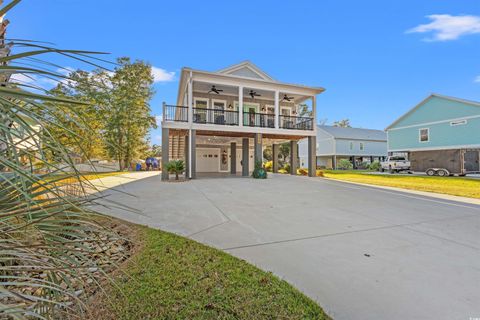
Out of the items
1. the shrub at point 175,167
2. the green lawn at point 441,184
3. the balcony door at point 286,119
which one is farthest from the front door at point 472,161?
the shrub at point 175,167

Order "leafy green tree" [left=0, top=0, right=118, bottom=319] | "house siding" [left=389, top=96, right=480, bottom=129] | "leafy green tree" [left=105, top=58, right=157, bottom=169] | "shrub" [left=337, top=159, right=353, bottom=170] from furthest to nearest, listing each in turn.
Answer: "shrub" [left=337, top=159, right=353, bottom=170], "leafy green tree" [left=105, top=58, right=157, bottom=169], "house siding" [left=389, top=96, right=480, bottom=129], "leafy green tree" [left=0, top=0, right=118, bottom=319]

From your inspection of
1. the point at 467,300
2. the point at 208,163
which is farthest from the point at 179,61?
the point at 467,300

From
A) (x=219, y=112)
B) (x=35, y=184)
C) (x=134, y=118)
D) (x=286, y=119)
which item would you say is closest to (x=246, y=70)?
(x=219, y=112)

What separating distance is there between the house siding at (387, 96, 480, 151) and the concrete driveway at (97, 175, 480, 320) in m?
16.0

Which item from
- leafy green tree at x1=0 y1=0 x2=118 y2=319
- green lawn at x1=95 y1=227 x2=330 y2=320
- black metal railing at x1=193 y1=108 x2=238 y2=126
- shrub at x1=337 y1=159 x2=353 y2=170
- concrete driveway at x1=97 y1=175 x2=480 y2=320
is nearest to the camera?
leafy green tree at x1=0 y1=0 x2=118 y2=319

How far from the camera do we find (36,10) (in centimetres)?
143

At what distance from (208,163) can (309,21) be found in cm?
1269

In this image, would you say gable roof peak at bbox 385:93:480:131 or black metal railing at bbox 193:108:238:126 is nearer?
black metal railing at bbox 193:108:238:126

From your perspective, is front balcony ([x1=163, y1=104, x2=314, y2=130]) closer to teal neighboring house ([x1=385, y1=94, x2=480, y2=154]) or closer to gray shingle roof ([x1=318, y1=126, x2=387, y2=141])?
teal neighboring house ([x1=385, y1=94, x2=480, y2=154])

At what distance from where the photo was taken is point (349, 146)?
96.8 ft

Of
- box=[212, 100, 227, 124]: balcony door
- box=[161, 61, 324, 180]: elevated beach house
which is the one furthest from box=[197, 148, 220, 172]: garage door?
box=[212, 100, 227, 124]: balcony door

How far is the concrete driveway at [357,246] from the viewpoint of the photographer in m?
1.93

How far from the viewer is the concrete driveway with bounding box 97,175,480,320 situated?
1.93 meters

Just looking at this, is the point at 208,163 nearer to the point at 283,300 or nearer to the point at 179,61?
the point at 179,61
